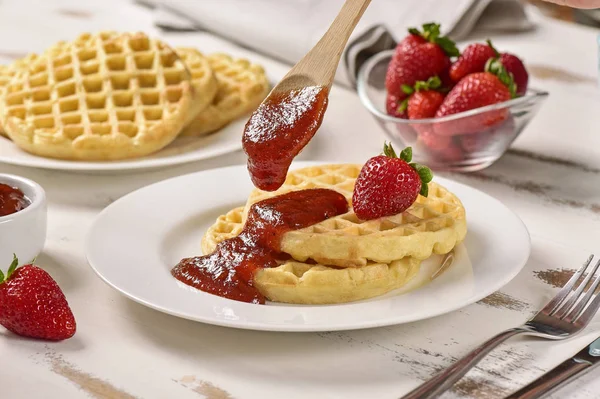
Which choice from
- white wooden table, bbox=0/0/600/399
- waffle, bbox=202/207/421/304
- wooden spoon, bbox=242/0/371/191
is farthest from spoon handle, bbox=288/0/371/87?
white wooden table, bbox=0/0/600/399

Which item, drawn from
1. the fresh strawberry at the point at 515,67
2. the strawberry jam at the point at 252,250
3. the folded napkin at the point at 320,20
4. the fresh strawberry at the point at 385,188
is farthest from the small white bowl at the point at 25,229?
the folded napkin at the point at 320,20

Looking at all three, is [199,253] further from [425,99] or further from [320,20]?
[320,20]

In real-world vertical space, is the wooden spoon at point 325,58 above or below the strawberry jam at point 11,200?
above

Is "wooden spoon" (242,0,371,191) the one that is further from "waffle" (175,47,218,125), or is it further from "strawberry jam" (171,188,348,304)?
"waffle" (175,47,218,125)

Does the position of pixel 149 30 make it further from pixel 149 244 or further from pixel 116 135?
pixel 149 244

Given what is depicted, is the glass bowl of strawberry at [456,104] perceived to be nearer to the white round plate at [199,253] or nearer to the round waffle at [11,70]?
the white round plate at [199,253]

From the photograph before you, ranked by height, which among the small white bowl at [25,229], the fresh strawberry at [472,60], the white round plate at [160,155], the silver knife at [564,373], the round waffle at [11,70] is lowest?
the round waffle at [11,70]
